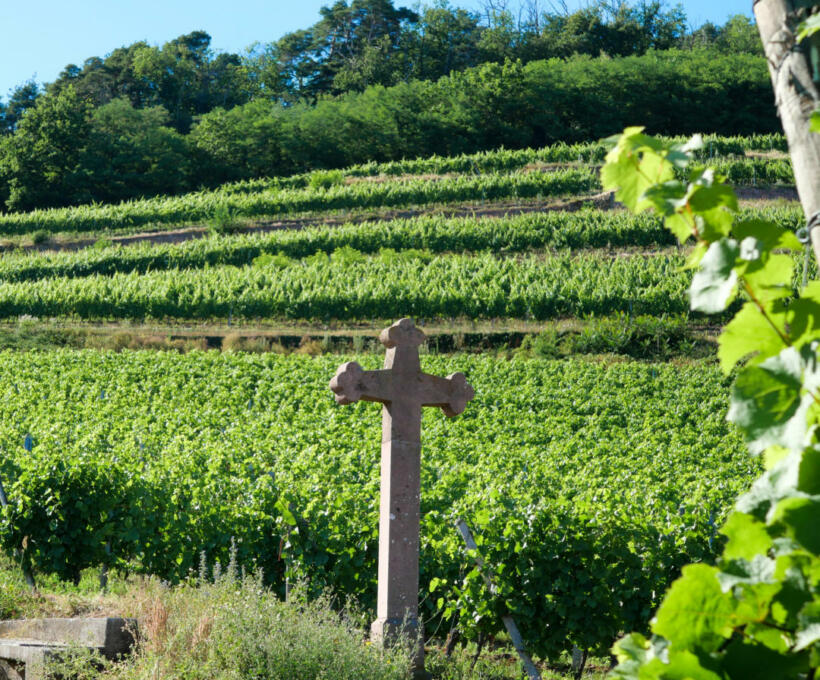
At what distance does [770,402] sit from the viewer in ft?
4.62

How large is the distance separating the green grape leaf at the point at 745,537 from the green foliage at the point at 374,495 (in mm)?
6654

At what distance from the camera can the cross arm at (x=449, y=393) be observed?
7066 mm

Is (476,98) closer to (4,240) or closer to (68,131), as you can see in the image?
(68,131)

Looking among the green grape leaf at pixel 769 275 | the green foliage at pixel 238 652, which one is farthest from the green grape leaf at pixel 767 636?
the green foliage at pixel 238 652

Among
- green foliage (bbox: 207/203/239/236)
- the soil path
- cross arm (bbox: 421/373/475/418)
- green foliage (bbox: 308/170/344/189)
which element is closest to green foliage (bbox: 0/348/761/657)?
cross arm (bbox: 421/373/475/418)

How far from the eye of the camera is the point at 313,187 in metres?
59.0

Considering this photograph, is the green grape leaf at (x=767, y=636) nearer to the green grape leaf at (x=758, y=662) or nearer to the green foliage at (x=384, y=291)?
the green grape leaf at (x=758, y=662)

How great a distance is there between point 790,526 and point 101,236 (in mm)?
55440

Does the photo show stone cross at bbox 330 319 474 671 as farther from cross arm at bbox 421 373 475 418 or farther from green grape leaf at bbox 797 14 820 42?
green grape leaf at bbox 797 14 820 42

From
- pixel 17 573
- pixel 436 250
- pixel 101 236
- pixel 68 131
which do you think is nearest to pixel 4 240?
pixel 101 236

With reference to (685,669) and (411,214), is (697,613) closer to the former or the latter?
(685,669)

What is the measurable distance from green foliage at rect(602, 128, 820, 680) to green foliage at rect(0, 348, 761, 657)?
6.61 meters

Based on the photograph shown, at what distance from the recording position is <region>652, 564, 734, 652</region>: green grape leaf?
1477 millimetres

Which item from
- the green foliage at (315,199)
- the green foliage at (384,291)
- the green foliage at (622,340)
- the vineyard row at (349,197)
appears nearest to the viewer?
the green foliage at (622,340)
